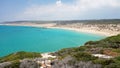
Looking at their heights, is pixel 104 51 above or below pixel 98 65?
below

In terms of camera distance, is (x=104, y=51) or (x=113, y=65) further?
(x=104, y=51)

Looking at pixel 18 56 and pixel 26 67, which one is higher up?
pixel 26 67

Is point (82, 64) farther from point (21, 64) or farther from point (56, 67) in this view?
point (21, 64)

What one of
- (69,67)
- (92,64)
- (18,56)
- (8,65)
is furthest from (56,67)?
(18,56)

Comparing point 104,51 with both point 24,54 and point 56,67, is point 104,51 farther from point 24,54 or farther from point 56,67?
point 56,67

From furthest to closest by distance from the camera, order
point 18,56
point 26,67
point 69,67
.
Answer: point 18,56, point 26,67, point 69,67

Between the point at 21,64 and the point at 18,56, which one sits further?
the point at 18,56

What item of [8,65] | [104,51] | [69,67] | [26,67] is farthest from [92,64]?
[104,51]

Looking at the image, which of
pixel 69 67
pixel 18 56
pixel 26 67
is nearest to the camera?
pixel 69 67
